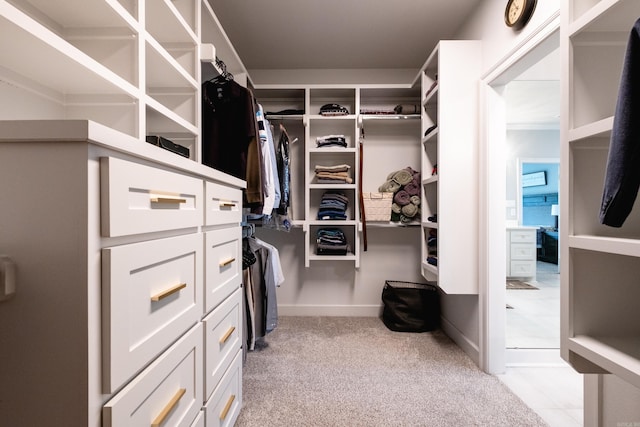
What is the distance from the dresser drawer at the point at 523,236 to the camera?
170 inches

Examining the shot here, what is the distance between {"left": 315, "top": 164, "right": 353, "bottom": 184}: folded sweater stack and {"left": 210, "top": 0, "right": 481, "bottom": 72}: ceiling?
1.05 meters

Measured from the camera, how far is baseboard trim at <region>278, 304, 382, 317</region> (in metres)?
2.80

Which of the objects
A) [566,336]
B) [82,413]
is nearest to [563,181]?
[566,336]

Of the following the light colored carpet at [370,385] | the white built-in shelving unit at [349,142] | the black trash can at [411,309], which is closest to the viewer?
the light colored carpet at [370,385]

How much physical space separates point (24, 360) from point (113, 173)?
37 cm

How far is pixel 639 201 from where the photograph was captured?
2.83 feet

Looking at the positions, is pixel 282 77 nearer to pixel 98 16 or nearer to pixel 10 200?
pixel 98 16

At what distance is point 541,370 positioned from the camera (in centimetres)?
186

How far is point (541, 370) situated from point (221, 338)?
214cm

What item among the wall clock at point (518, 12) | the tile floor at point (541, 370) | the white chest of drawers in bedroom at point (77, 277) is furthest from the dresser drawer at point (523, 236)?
the white chest of drawers in bedroom at point (77, 277)

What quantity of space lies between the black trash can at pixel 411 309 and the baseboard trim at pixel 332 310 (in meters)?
0.26

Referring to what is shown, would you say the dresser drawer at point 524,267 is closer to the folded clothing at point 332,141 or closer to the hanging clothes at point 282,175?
the folded clothing at point 332,141

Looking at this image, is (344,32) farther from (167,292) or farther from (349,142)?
(167,292)

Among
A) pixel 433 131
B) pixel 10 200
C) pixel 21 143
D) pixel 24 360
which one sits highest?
pixel 433 131
